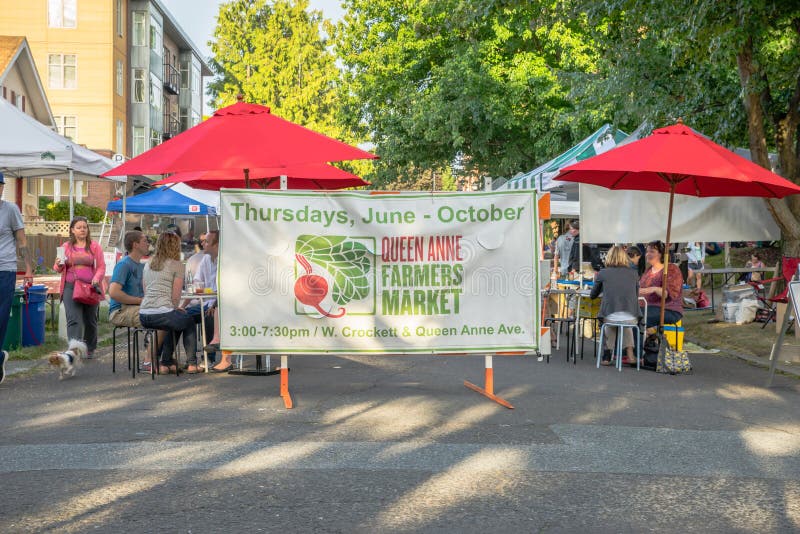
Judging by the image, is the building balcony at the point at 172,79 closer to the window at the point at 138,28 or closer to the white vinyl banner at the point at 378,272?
the window at the point at 138,28

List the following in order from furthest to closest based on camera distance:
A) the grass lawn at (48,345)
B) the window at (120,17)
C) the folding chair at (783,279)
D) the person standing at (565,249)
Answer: the window at (120,17)
the person standing at (565,249)
the folding chair at (783,279)
the grass lawn at (48,345)

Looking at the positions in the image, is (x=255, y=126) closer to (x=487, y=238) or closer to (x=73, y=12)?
(x=487, y=238)

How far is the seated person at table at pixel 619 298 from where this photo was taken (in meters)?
12.6

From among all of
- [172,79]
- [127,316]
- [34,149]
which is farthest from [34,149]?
[172,79]

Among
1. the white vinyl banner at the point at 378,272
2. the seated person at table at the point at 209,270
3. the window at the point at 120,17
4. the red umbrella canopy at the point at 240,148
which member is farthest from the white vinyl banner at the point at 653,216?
the window at the point at 120,17

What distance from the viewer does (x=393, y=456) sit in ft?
22.6

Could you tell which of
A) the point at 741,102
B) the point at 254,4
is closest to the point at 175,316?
the point at 741,102

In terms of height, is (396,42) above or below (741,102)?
above

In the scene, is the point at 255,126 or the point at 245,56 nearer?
the point at 255,126

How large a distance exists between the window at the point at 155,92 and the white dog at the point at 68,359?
49746mm

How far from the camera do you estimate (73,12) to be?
164ft

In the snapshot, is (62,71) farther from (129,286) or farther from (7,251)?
(7,251)

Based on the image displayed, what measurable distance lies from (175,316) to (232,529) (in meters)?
6.19

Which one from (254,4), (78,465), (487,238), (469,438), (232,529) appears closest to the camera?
(232,529)
